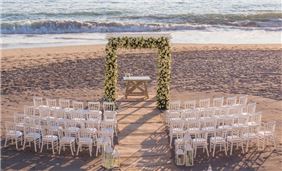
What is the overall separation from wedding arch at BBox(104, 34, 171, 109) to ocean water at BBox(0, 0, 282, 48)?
1465 cm

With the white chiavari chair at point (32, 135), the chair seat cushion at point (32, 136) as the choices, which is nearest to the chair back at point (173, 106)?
the white chiavari chair at point (32, 135)

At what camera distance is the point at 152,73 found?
25234mm

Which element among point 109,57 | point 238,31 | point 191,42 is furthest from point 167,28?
point 109,57

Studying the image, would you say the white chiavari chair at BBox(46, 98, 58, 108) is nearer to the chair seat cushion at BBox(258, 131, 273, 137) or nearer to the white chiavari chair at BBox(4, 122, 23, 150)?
the white chiavari chair at BBox(4, 122, 23, 150)

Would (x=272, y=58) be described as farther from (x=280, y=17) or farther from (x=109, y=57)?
(x=280, y=17)

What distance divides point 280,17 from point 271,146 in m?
36.8

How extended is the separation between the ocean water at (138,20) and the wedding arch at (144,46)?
48.1 ft

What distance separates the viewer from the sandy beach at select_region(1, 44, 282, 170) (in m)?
20.9

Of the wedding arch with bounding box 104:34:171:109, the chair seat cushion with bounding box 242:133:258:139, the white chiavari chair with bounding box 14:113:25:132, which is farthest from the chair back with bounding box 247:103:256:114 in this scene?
the white chiavari chair with bounding box 14:113:25:132

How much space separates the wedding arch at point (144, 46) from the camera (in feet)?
60.4

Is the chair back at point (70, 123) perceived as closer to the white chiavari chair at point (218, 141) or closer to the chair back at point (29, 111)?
the chair back at point (29, 111)

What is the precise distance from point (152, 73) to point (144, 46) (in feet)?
22.3

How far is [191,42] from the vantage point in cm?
3475

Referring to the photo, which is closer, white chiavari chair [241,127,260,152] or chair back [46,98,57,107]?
white chiavari chair [241,127,260,152]
